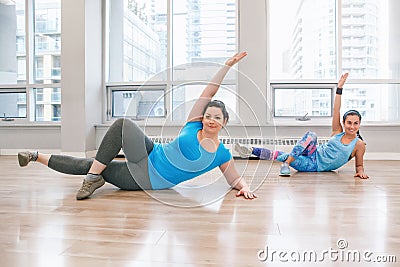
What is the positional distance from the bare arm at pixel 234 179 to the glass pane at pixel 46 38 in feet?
11.2

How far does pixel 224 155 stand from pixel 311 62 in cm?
292

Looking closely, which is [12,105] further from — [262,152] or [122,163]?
[262,152]

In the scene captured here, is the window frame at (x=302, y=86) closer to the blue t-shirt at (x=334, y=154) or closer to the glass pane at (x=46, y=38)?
the blue t-shirt at (x=334, y=154)

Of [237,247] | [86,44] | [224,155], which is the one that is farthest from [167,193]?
[86,44]

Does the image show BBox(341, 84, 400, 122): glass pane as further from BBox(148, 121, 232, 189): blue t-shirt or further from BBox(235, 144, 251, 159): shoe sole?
BBox(148, 121, 232, 189): blue t-shirt

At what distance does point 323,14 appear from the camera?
4.30 metres

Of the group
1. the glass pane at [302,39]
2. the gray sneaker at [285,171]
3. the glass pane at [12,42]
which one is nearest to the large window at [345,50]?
the glass pane at [302,39]

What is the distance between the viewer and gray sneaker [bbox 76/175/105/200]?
181 cm

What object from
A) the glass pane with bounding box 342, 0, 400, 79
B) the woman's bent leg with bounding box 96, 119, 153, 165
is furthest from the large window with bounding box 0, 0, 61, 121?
the glass pane with bounding box 342, 0, 400, 79

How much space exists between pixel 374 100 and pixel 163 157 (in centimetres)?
326

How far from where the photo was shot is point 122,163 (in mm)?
1986

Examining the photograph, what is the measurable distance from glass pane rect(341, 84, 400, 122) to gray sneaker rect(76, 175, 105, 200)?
3.27m

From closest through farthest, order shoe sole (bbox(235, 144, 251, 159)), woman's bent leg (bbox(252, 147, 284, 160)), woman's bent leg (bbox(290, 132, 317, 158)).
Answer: shoe sole (bbox(235, 144, 251, 159)) < woman's bent leg (bbox(252, 147, 284, 160)) < woman's bent leg (bbox(290, 132, 317, 158))

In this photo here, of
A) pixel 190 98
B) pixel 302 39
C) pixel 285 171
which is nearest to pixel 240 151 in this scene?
pixel 190 98
